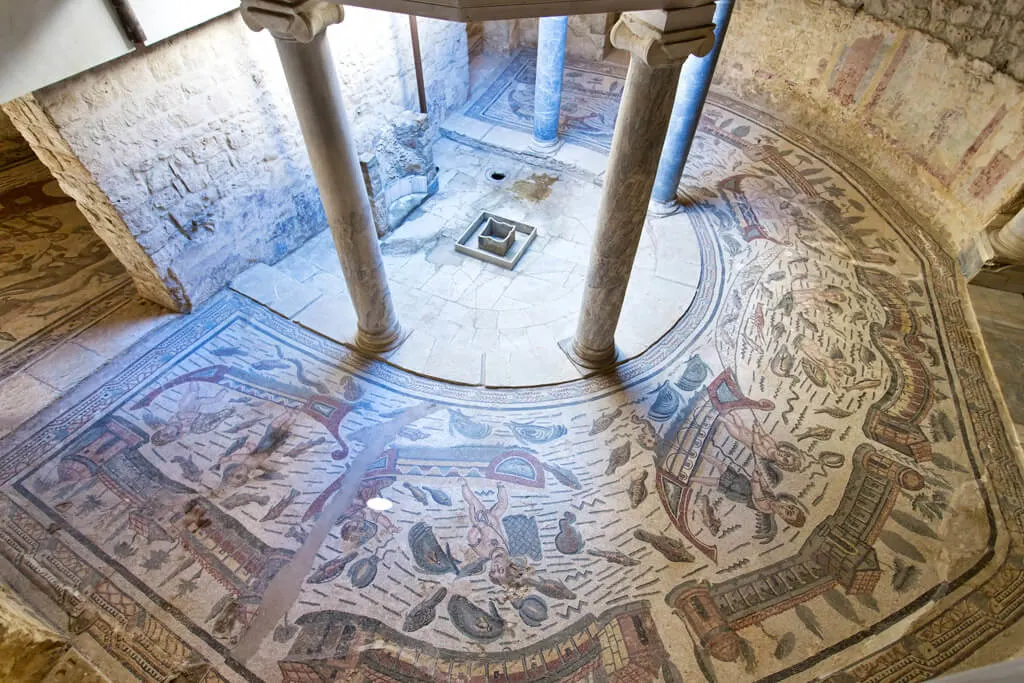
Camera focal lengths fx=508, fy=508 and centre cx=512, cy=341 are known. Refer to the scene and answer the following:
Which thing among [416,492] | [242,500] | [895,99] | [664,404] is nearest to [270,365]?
[242,500]

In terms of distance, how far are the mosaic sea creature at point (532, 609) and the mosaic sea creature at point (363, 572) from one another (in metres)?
1.00

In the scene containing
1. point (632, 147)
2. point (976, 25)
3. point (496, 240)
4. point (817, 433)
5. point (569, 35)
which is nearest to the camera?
point (632, 147)

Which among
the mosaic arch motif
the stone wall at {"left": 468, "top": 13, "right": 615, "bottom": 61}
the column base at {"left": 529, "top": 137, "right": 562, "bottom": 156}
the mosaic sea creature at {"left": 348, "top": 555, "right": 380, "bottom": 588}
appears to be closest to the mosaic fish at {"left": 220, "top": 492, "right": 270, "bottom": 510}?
the mosaic arch motif

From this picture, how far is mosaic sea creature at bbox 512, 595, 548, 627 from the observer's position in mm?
3369

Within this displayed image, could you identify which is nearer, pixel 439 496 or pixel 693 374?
pixel 439 496

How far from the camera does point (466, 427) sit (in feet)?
14.3

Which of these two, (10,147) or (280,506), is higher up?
(10,147)

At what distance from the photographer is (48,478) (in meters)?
3.86

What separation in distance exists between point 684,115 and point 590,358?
2994 millimetres

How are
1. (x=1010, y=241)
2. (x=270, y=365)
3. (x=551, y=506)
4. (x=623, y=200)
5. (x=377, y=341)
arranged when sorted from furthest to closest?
1. (x=1010, y=241)
2. (x=377, y=341)
3. (x=270, y=365)
4. (x=551, y=506)
5. (x=623, y=200)

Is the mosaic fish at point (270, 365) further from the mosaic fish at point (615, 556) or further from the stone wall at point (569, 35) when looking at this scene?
the stone wall at point (569, 35)

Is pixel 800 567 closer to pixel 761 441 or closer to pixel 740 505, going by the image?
pixel 740 505

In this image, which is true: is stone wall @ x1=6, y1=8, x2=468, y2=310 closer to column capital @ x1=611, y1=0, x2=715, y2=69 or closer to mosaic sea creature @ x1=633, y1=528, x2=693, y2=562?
column capital @ x1=611, y1=0, x2=715, y2=69

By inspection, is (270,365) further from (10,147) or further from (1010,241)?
(1010,241)
